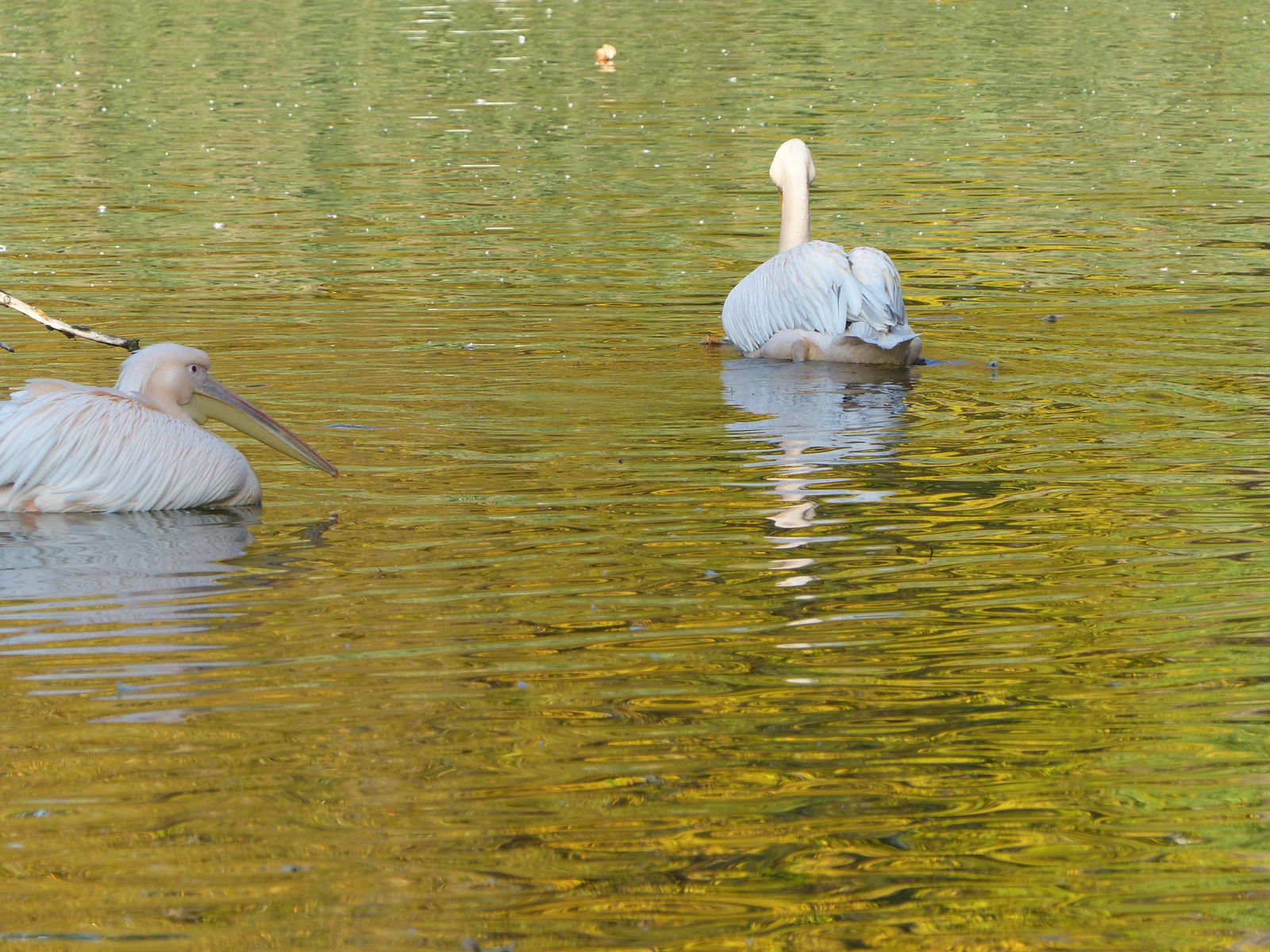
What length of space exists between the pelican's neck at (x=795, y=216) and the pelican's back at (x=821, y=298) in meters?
0.93

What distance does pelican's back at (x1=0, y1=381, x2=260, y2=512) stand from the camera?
20.7ft

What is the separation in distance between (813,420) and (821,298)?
5.27ft

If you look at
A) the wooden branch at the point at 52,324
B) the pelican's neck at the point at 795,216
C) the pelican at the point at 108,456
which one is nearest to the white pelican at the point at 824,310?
the pelican's neck at the point at 795,216

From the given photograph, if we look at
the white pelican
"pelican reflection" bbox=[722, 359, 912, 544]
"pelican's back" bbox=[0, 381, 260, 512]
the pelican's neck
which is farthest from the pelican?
the pelican's neck

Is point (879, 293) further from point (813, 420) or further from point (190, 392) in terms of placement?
point (190, 392)

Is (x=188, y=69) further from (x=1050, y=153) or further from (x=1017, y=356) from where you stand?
(x=1017, y=356)

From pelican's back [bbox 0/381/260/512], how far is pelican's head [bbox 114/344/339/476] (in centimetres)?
21

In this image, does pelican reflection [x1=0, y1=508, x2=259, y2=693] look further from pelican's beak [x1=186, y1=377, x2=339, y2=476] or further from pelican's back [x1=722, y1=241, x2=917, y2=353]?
pelican's back [x1=722, y1=241, x2=917, y2=353]

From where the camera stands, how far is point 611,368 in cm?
883

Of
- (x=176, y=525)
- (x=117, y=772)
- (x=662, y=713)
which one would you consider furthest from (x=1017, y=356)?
(x=117, y=772)

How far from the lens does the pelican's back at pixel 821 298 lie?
917 centimetres

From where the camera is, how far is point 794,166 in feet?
35.4

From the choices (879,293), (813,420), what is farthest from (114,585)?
(879,293)

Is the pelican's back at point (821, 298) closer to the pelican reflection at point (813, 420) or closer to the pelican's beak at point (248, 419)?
the pelican reflection at point (813, 420)
